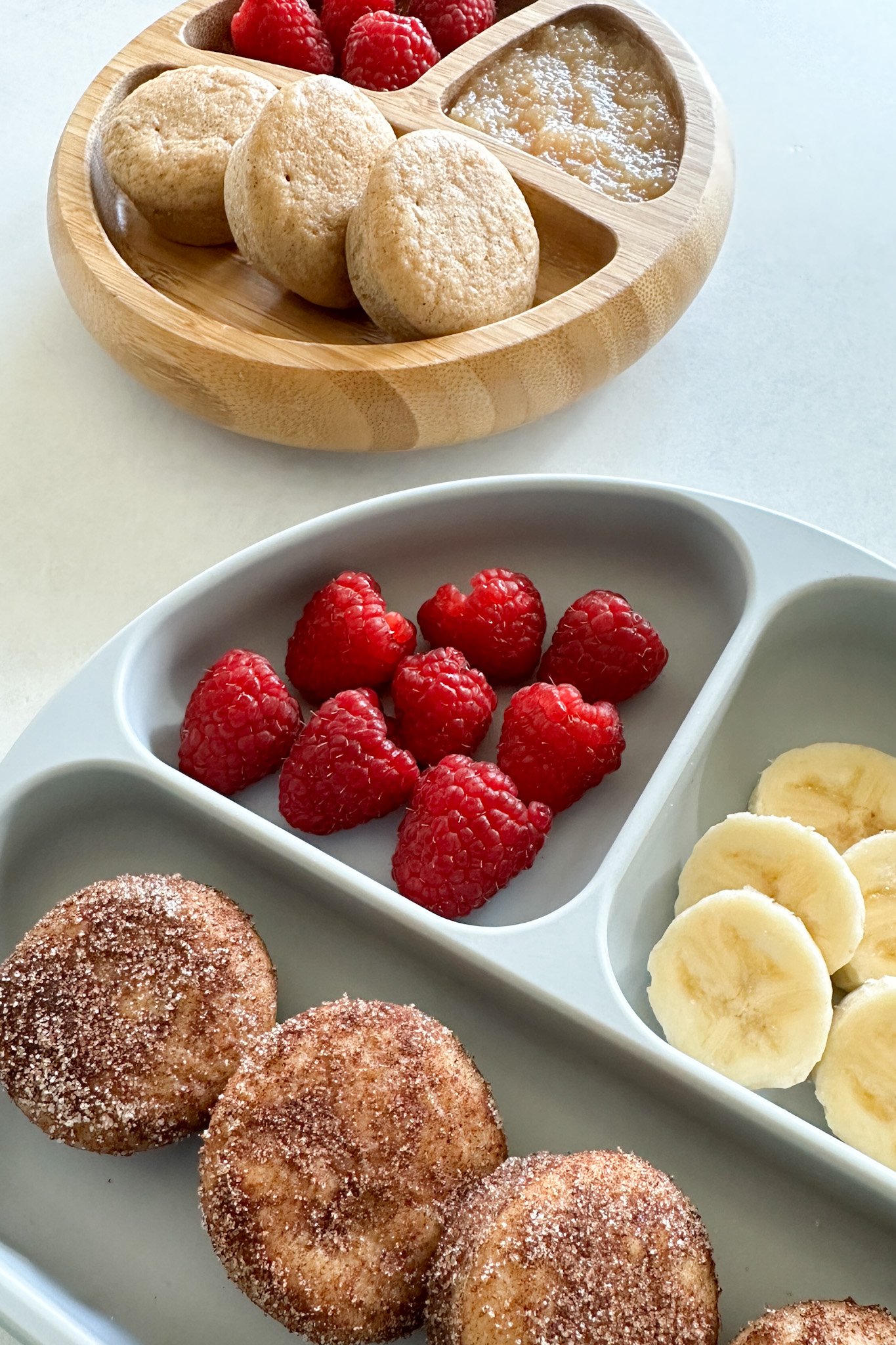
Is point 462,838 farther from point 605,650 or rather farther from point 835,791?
point 835,791

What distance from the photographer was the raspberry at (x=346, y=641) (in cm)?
128

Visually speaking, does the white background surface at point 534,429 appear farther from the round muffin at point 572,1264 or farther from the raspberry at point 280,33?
the round muffin at point 572,1264

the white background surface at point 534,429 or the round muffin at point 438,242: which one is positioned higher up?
the round muffin at point 438,242

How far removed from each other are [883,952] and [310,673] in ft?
2.23

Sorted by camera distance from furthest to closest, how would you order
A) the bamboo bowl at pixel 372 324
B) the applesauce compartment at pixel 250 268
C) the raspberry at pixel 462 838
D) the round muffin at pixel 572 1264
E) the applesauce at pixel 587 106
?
the applesauce at pixel 587 106 → the applesauce compartment at pixel 250 268 → the bamboo bowl at pixel 372 324 → the raspberry at pixel 462 838 → the round muffin at pixel 572 1264

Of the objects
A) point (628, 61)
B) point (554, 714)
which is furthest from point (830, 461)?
point (628, 61)

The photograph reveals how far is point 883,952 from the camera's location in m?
1.18

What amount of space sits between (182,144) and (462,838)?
1.11 metres

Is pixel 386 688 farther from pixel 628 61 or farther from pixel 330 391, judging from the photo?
pixel 628 61

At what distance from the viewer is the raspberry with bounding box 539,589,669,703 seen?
128 centimetres

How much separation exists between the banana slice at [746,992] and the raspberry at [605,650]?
27 cm

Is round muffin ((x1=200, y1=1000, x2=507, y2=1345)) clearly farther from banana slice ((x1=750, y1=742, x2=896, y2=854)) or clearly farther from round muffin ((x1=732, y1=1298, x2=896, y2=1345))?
banana slice ((x1=750, y1=742, x2=896, y2=854))

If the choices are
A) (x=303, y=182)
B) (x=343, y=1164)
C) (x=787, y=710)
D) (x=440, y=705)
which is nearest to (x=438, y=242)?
(x=303, y=182)

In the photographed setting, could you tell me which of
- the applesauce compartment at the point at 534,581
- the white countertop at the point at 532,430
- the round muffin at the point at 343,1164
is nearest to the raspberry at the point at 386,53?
the white countertop at the point at 532,430
